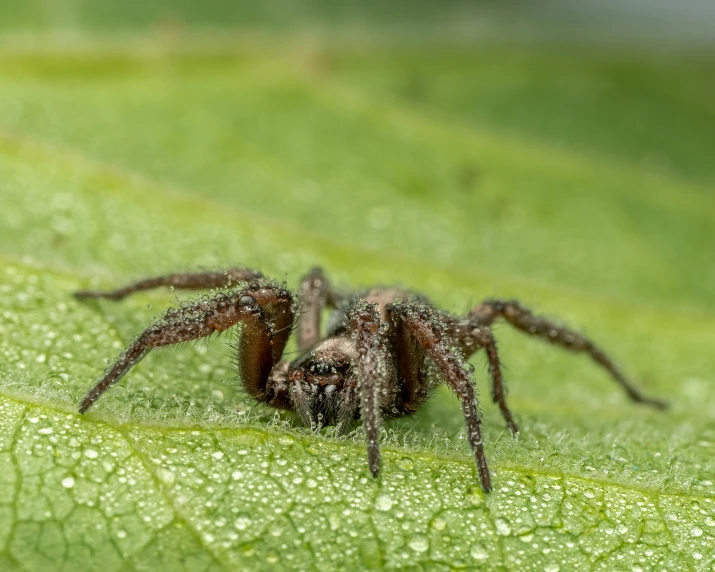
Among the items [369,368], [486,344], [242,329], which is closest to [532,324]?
[486,344]

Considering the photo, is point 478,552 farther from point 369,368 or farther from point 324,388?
point 324,388

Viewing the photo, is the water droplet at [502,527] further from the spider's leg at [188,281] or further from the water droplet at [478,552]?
the spider's leg at [188,281]

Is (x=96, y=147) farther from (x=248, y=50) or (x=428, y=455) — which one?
(x=428, y=455)

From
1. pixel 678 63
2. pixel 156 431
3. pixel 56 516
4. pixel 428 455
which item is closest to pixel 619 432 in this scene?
pixel 428 455

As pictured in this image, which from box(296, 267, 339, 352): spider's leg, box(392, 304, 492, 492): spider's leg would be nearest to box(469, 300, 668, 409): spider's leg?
box(392, 304, 492, 492): spider's leg

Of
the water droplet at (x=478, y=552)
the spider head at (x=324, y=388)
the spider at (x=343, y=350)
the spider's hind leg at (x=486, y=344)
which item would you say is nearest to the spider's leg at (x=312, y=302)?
the spider at (x=343, y=350)
